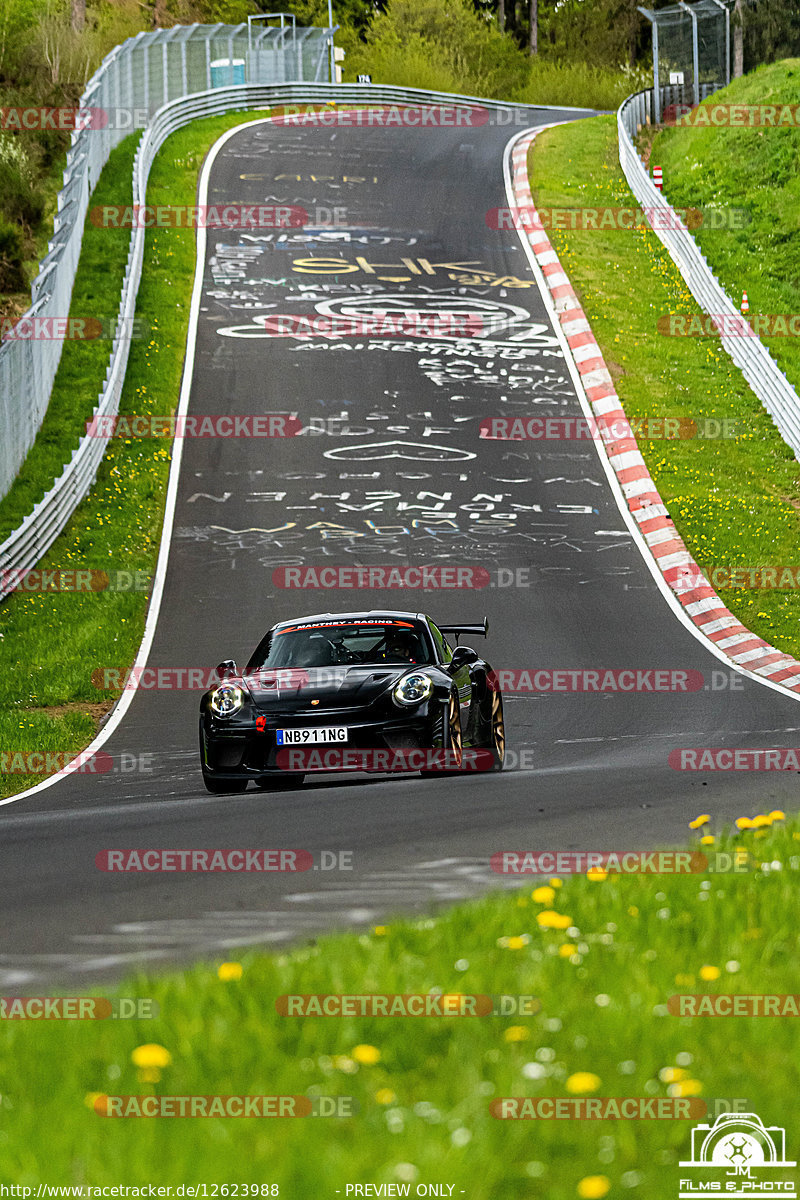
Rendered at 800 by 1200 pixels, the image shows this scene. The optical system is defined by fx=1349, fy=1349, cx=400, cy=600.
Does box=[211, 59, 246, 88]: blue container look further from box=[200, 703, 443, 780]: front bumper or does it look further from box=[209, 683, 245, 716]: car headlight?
box=[200, 703, 443, 780]: front bumper

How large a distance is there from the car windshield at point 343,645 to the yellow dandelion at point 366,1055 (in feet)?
22.8

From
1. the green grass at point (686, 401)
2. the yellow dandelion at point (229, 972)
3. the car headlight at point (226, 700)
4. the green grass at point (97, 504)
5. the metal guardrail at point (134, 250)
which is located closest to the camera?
the yellow dandelion at point (229, 972)

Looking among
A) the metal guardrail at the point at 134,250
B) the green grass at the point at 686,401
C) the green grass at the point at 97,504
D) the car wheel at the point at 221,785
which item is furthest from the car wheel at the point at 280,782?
the metal guardrail at the point at 134,250

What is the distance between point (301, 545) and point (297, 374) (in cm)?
843

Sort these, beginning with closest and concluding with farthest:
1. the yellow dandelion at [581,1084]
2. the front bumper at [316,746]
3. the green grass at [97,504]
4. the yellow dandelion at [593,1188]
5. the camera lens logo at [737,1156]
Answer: the yellow dandelion at [593,1188], the camera lens logo at [737,1156], the yellow dandelion at [581,1084], the front bumper at [316,746], the green grass at [97,504]

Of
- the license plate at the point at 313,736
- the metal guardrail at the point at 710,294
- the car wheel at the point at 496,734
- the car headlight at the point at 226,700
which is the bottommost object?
the car wheel at the point at 496,734

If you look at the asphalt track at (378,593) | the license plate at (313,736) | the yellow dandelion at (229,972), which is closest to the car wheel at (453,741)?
the asphalt track at (378,593)

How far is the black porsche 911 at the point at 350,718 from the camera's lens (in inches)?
386

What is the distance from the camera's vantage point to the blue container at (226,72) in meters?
52.5

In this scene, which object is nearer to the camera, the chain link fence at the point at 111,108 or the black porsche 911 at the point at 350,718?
the black porsche 911 at the point at 350,718

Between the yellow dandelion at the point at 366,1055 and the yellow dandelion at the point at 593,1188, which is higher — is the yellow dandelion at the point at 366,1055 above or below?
below

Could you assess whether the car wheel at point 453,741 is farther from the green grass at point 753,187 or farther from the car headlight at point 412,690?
the green grass at point 753,187

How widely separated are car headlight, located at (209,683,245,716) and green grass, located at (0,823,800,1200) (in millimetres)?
4965

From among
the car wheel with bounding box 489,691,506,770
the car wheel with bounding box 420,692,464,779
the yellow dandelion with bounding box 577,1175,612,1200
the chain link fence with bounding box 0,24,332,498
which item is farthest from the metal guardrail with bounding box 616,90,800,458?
the yellow dandelion with bounding box 577,1175,612,1200
